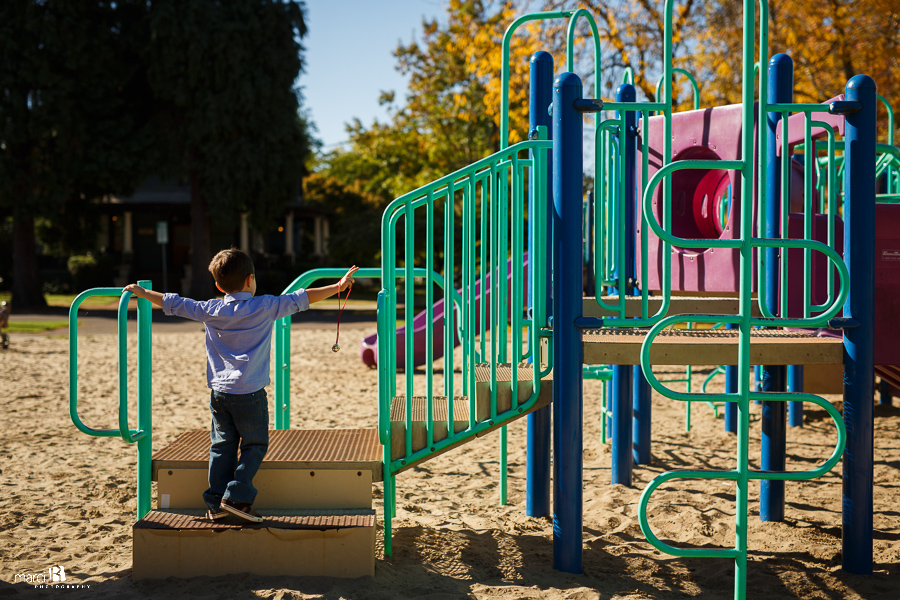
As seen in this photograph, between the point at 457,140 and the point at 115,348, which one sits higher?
the point at 457,140

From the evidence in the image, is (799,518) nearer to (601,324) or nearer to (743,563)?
(743,563)

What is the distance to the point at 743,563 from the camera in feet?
9.94

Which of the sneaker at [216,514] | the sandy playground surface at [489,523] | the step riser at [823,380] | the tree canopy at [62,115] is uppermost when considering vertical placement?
the tree canopy at [62,115]

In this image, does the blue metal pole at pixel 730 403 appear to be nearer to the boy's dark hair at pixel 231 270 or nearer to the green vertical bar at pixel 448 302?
the green vertical bar at pixel 448 302

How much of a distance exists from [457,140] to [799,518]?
18.5 m

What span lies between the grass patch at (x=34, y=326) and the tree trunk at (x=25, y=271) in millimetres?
5061

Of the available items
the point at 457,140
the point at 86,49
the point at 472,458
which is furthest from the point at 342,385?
the point at 86,49

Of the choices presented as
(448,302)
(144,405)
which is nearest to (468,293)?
(448,302)

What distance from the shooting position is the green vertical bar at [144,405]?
3391 mm

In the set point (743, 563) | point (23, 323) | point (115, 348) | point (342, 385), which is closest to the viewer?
point (743, 563)

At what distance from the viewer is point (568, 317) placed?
338 cm

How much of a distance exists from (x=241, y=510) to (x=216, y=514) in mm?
123

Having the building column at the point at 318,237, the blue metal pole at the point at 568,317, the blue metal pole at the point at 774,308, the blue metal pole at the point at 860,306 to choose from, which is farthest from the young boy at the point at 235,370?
the building column at the point at 318,237

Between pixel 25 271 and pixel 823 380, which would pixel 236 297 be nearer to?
pixel 823 380
